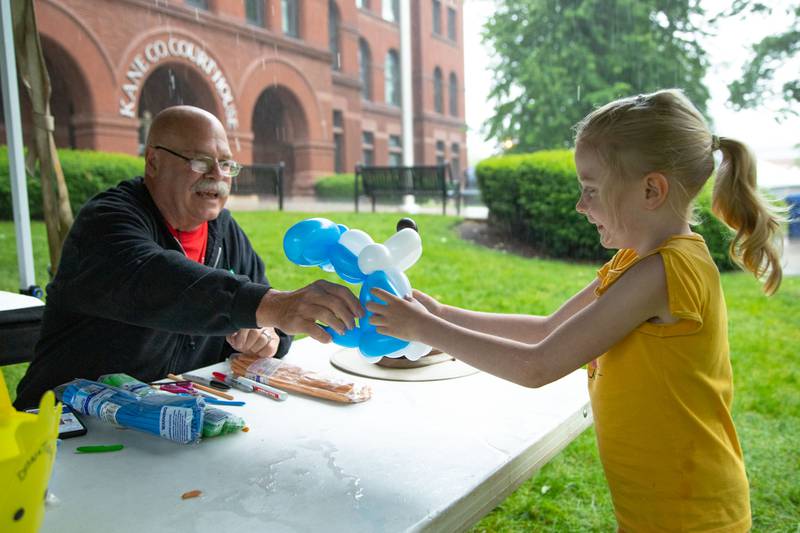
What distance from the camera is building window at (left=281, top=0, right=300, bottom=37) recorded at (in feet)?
22.4

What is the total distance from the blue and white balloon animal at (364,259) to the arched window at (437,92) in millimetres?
7031

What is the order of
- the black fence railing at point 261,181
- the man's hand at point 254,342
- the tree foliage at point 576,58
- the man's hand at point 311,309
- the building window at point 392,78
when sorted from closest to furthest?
the man's hand at point 311,309 < the man's hand at point 254,342 < the black fence railing at point 261,181 < the building window at point 392,78 < the tree foliage at point 576,58

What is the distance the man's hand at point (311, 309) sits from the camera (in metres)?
1.19

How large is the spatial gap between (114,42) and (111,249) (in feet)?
18.8

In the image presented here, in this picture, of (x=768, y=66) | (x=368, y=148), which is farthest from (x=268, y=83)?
(x=768, y=66)

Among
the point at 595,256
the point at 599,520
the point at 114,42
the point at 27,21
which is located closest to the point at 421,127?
the point at 595,256

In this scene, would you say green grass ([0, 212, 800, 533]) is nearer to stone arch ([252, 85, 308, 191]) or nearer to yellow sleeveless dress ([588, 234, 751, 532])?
stone arch ([252, 85, 308, 191])

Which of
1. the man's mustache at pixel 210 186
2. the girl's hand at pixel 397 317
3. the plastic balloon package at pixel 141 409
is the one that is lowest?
the plastic balloon package at pixel 141 409

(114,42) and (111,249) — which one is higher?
(114,42)

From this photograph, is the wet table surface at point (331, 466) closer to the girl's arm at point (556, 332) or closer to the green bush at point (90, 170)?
the girl's arm at point (556, 332)

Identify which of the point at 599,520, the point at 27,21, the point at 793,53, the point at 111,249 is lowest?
the point at 599,520

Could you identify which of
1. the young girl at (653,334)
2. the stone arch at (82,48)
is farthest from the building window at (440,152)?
the young girl at (653,334)

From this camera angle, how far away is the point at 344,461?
106 cm

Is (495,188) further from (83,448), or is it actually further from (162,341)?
(83,448)
